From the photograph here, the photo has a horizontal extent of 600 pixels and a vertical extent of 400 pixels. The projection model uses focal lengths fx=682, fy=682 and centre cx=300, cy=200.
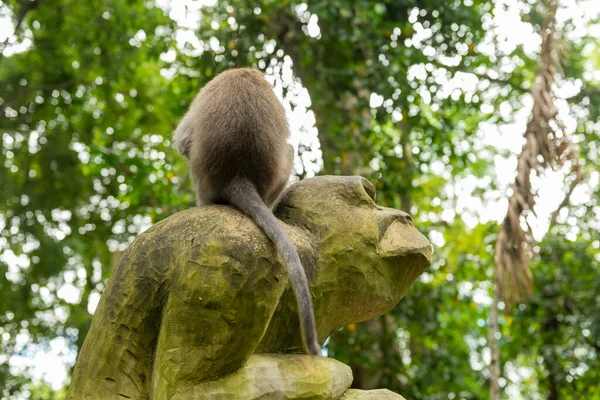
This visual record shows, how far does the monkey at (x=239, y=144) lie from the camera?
9.90 feet

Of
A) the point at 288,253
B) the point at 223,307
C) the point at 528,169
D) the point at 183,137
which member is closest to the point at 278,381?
the point at 223,307

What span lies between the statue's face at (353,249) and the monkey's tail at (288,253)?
0.27 m

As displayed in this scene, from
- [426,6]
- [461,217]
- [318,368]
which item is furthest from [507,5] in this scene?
[318,368]

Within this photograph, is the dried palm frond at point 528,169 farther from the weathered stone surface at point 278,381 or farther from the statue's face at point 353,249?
the weathered stone surface at point 278,381

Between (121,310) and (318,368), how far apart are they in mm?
814

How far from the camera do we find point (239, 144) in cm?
303

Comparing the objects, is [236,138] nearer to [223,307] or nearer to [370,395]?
[223,307]

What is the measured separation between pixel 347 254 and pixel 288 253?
436mm

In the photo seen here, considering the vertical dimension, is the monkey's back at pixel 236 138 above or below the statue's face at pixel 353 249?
above

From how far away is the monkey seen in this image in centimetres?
302

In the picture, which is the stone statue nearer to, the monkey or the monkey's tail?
the monkey's tail

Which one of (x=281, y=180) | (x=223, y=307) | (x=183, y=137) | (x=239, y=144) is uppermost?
(x=183, y=137)

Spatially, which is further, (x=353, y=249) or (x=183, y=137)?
(x=183, y=137)

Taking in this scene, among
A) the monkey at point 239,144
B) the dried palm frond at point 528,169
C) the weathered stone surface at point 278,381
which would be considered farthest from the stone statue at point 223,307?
the dried palm frond at point 528,169
